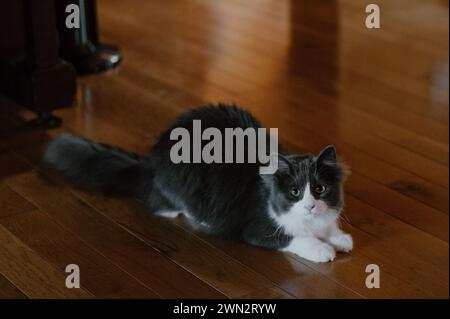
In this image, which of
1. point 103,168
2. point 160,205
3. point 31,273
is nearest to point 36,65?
point 103,168

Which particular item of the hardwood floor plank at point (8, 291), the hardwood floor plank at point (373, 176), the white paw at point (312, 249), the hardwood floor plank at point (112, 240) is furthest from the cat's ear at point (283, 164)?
the hardwood floor plank at point (8, 291)

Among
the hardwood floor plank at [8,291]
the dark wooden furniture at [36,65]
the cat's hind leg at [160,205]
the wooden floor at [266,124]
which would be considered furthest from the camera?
the dark wooden furniture at [36,65]

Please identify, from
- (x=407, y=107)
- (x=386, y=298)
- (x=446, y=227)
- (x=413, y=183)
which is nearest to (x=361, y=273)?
(x=386, y=298)

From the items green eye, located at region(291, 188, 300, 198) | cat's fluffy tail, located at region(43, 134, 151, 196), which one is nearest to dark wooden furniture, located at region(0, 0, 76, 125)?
cat's fluffy tail, located at region(43, 134, 151, 196)

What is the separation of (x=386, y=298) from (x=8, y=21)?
Result: 4.28ft

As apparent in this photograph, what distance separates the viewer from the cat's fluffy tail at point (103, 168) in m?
1.90

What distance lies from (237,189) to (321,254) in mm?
211

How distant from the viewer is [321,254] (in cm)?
168

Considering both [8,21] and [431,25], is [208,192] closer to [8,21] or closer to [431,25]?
[8,21]

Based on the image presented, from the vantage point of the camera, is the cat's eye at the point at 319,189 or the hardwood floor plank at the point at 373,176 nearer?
the cat's eye at the point at 319,189

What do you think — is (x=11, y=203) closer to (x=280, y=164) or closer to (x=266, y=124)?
(x=280, y=164)

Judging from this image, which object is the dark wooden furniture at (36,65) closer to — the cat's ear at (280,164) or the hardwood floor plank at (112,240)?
the hardwood floor plank at (112,240)

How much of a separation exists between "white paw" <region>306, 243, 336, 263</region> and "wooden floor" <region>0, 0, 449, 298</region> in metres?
0.02

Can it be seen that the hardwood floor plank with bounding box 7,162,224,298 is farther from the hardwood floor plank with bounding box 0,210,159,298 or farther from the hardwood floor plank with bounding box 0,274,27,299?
the hardwood floor plank with bounding box 0,274,27,299
